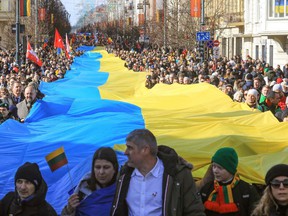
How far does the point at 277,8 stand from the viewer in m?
41.8

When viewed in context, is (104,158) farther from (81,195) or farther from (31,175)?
(31,175)

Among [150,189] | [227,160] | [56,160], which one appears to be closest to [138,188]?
[150,189]

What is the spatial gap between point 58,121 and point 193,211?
863 centimetres

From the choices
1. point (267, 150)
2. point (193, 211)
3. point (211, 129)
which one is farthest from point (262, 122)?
point (193, 211)

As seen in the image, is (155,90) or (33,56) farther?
(33,56)

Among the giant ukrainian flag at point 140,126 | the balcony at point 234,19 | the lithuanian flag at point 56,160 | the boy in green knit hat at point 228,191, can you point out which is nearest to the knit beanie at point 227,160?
the boy in green knit hat at point 228,191

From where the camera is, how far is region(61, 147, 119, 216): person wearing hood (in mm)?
6184

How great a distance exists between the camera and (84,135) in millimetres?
11906

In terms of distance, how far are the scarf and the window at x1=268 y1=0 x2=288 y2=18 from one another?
3566cm

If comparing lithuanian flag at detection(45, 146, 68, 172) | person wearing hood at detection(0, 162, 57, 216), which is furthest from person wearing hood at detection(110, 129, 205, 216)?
lithuanian flag at detection(45, 146, 68, 172)

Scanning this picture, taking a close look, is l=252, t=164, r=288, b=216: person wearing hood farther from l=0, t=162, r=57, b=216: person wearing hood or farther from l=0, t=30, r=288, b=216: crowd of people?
l=0, t=162, r=57, b=216: person wearing hood

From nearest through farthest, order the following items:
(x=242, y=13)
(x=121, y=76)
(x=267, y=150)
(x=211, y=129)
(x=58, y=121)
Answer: (x=267, y=150)
(x=211, y=129)
(x=58, y=121)
(x=121, y=76)
(x=242, y=13)

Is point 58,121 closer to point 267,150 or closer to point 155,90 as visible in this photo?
point 267,150

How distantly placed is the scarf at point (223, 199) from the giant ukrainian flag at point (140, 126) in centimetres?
138
